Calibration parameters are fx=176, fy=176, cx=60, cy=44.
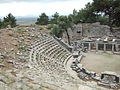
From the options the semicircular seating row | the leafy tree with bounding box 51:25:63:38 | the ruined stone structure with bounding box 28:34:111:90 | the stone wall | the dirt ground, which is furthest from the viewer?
the stone wall

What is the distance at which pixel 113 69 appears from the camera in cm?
2200

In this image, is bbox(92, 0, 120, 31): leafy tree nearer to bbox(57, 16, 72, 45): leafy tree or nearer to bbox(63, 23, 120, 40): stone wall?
bbox(63, 23, 120, 40): stone wall

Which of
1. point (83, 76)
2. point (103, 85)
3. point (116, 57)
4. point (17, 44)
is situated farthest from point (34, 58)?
point (116, 57)

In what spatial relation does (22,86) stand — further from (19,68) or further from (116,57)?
(116,57)

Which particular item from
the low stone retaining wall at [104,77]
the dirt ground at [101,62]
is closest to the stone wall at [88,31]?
the dirt ground at [101,62]

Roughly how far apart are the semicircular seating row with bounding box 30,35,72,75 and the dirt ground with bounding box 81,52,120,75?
3.15 metres

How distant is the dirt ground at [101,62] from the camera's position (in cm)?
2233

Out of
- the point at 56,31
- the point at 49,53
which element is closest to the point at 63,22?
the point at 56,31

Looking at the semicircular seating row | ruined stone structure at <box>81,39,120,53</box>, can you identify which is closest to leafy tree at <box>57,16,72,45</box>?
the semicircular seating row

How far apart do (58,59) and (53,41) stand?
553 cm

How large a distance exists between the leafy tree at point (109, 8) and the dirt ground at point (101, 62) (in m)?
13.6

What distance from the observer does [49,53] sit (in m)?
24.5

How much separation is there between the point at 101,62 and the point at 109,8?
19.7 m

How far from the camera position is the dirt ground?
879 inches
